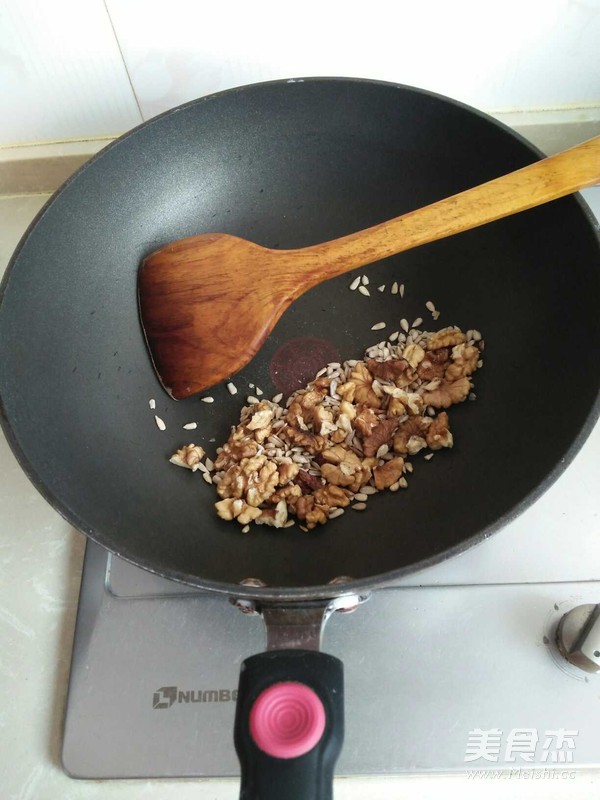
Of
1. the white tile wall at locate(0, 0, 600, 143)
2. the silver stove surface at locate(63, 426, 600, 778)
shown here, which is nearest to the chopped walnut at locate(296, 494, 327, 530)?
the silver stove surface at locate(63, 426, 600, 778)

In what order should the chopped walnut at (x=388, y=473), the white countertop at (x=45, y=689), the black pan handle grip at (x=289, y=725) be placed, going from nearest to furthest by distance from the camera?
the black pan handle grip at (x=289, y=725), the white countertop at (x=45, y=689), the chopped walnut at (x=388, y=473)

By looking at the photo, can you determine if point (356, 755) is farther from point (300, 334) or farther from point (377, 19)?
point (377, 19)

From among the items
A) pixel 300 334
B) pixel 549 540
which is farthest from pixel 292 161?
pixel 549 540

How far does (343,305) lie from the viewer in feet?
2.94

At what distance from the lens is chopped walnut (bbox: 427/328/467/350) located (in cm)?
80

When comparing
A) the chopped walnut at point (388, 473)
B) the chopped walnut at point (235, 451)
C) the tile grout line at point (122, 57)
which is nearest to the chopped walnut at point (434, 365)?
the chopped walnut at point (388, 473)

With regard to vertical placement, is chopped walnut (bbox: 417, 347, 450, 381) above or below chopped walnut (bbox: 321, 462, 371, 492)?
above

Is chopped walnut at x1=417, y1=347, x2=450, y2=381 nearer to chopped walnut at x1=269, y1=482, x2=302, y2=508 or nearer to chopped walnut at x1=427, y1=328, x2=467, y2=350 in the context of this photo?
chopped walnut at x1=427, y1=328, x2=467, y2=350

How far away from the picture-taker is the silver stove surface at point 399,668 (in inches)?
25.6

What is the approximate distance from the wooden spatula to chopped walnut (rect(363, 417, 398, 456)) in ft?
0.55

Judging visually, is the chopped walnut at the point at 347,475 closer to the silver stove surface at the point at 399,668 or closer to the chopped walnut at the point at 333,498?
the chopped walnut at the point at 333,498

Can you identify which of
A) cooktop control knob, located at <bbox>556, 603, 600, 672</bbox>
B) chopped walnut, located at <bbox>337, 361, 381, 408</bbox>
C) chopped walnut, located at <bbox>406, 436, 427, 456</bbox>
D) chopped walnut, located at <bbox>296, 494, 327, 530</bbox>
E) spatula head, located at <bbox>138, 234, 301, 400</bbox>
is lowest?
cooktop control knob, located at <bbox>556, 603, 600, 672</bbox>

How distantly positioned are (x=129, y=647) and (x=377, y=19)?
781mm

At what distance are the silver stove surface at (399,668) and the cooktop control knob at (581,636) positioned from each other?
15mm
